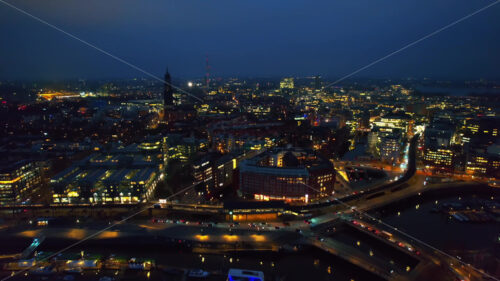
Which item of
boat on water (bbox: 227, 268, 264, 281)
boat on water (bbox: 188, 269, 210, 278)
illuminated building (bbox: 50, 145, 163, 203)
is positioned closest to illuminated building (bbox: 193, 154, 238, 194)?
illuminated building (bbox: 50, 145, 163, 203)

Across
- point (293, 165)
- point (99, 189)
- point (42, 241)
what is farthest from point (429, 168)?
point (42, 241)

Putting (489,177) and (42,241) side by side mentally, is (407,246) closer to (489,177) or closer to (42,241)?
(489,177)

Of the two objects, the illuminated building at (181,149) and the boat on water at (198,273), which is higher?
the illuminated building at (181,149)

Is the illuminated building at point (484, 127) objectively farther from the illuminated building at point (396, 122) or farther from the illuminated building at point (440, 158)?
the illuminated building at point (440, 158)

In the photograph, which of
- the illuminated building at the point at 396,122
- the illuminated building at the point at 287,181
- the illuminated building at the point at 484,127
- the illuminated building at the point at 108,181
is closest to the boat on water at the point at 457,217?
the illuminated building at the point at 287,181

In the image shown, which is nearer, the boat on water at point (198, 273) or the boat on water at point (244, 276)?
the boat on water at point (244, 276)
